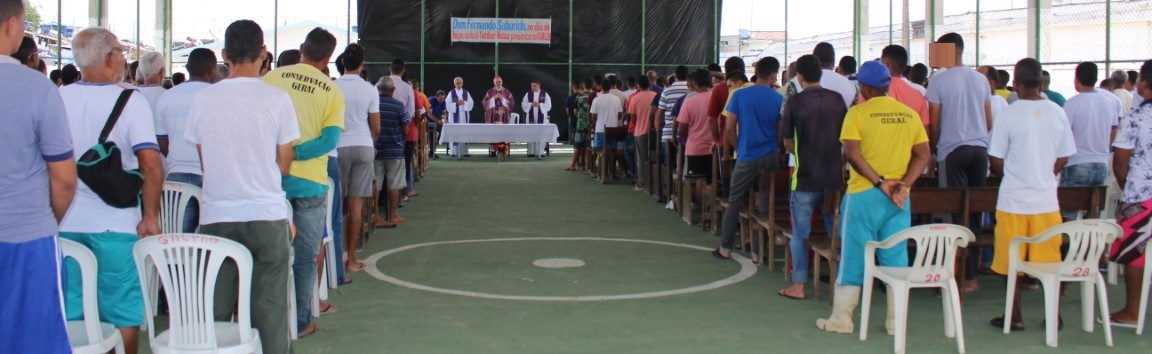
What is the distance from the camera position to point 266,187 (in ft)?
14.1

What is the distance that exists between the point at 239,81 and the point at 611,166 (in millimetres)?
11071

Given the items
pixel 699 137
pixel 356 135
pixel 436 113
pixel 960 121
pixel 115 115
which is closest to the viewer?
pixel 115 115

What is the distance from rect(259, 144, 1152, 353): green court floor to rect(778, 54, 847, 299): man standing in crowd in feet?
2.10

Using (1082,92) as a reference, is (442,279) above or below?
below

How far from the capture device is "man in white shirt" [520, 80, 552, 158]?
20.6 metres

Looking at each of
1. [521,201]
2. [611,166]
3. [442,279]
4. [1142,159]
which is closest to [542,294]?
[442,279]

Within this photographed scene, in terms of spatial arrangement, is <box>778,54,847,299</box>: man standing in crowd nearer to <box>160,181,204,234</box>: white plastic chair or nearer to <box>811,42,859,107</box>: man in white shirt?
<box>811,42,859,107</box>: man in white shirt

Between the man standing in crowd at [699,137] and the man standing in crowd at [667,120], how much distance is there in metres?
0.65

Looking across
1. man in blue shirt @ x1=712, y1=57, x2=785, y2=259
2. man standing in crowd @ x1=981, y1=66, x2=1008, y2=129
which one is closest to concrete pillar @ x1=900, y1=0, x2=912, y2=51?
man standing in crowd @ x1=981, y1=66, x2=1008, y2=129

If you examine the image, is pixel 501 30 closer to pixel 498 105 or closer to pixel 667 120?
pixel 498 105

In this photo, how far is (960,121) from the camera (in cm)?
706

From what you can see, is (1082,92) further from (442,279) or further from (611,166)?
(611,166)

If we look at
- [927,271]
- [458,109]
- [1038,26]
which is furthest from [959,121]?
[458,109]

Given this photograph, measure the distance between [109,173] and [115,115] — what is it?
0.82ft
